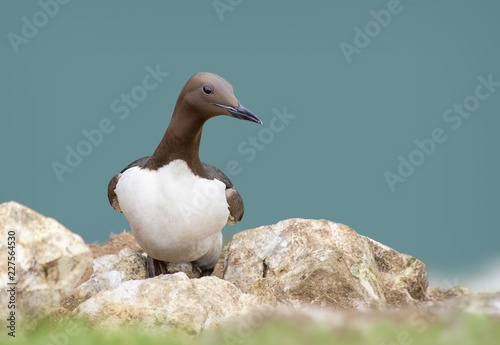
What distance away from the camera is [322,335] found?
5.04 m

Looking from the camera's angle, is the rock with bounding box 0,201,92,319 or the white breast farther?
the white breast

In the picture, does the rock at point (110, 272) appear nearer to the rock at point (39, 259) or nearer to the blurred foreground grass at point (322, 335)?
the rock at point (39, 259)

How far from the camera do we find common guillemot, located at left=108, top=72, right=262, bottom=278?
7.67 metres

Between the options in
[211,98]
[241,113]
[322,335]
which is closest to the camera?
[322,335]

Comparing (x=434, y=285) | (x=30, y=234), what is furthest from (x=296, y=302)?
(x=434, y=285)

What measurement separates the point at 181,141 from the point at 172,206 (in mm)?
779

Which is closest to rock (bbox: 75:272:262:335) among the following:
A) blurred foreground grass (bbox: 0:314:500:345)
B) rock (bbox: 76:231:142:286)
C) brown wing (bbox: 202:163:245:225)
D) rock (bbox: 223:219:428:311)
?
blurred foreground grass (bbox: 0:314:500:345)

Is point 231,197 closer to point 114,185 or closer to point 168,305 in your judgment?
point 114,185

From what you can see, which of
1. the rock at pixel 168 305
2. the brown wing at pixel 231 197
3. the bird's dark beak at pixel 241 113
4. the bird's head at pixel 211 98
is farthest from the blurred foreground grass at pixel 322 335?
the brown wing at pixel 231 197

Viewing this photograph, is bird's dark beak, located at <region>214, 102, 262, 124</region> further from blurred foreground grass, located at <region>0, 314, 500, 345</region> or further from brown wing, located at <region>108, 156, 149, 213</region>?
blurred foreground grass, located at <region>0, 314, 500, 345</region>

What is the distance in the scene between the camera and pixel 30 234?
602 cm

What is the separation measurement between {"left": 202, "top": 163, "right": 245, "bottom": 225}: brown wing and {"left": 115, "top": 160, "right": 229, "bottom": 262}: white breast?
12 cm

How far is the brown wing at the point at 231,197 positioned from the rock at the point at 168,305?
2.22 meters

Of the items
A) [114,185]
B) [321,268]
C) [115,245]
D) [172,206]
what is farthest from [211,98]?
[115,245]
